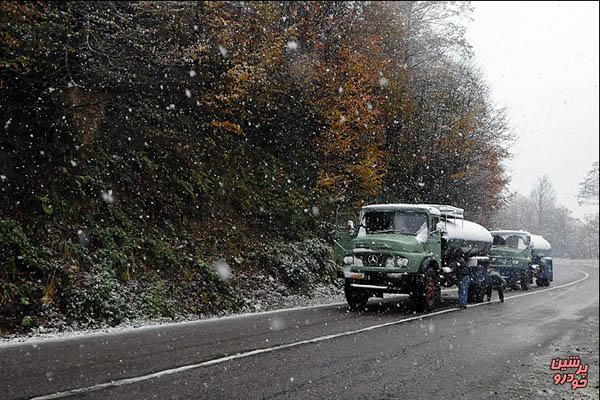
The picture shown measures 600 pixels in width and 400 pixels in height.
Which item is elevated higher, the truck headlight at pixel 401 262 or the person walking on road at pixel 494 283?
the truck headlight at pixel 401 262

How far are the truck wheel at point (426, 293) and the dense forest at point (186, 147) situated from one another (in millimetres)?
4347

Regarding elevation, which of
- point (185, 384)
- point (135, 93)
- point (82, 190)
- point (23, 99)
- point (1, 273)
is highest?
point (135, 93)

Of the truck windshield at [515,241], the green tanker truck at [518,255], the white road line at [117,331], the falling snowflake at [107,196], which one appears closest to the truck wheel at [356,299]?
the white road line at [117,331]

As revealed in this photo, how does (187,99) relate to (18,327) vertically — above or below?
above

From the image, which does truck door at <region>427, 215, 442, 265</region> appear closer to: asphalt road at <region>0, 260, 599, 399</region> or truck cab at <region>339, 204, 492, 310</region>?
truck cab at <region>339, 204, 492, 310</region>

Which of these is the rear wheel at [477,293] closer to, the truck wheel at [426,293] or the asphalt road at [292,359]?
the truck wheel at [426,293]

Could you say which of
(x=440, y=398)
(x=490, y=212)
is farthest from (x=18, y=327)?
(x=490, y=212)

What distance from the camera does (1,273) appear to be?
1080 cm

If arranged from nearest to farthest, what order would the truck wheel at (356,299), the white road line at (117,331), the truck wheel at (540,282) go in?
the white road line at (117,331) → the truck wheel at (356,299) → the truck wheel at (540,282)

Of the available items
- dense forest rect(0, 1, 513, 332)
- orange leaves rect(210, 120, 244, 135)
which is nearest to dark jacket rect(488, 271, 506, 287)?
dense forest rect(0, 1, 513, 332)

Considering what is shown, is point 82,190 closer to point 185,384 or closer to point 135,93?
point 135,93

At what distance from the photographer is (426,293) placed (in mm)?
14562

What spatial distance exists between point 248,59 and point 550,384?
42.6 feet

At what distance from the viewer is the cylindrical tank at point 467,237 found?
54.3ft
